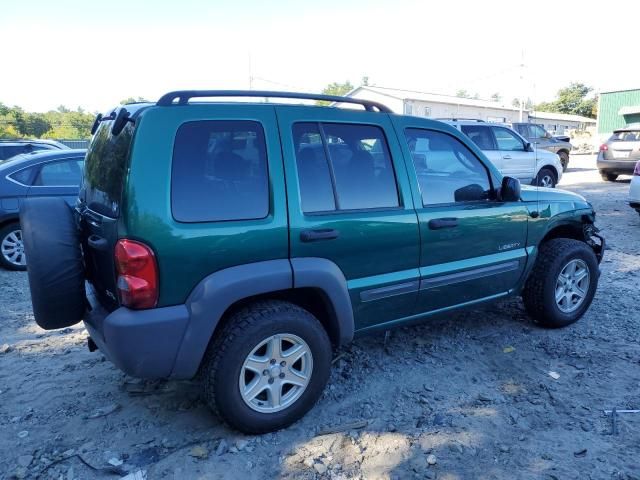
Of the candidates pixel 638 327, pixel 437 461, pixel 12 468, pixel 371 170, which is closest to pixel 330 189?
pixel 371 170

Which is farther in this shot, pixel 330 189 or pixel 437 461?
pixel 330 189

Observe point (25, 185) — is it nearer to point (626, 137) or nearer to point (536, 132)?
point (626, 137)

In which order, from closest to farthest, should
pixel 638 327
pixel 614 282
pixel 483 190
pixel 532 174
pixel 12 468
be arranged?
pixel 12 468, pixel 483 190, pixel 638 327, pixel 614 282, pixel 532 174

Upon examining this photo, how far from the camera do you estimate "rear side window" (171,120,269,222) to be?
2.57 meters

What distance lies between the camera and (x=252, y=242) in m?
2.69

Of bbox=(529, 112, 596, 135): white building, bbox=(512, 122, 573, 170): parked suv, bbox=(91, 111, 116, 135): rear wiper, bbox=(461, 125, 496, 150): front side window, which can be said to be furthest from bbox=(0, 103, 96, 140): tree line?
bbox=(529, 112, 596, 135): white building

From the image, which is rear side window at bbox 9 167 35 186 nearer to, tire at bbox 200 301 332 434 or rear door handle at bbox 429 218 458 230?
tire at bbox 200 301 332 434

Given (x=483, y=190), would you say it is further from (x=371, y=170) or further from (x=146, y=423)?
(x=146, y=423)

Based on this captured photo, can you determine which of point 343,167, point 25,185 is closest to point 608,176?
point 343,167

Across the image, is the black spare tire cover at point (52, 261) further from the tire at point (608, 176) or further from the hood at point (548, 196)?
the tire at point (608, 176)

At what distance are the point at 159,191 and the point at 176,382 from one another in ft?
5.35

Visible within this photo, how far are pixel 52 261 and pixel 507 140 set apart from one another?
411 inches

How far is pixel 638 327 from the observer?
14.2 feet

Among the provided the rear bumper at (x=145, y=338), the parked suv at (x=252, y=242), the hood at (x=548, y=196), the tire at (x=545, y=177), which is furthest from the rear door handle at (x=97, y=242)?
the tire at (x=545, y=177)
